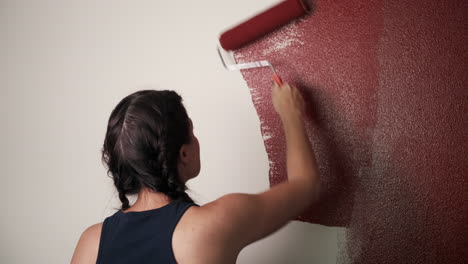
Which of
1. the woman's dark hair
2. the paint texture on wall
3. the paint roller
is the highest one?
the paint roller

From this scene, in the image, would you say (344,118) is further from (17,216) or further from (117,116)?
(17,216)

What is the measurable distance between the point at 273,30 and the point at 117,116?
49cm

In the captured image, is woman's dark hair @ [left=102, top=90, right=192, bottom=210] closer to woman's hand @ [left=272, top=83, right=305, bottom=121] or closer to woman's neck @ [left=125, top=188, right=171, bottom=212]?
woman's neck @ [left=125, top=188, right=171, bottom=212]

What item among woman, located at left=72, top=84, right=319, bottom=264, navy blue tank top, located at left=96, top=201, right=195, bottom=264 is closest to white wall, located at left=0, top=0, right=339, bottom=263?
woman, located at left=72, top=84, right=319, bottom=264

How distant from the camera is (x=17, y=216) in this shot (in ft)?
5.02

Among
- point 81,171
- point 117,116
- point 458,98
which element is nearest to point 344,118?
point 458,98

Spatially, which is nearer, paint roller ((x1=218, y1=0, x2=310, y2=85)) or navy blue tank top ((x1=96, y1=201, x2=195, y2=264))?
navy blue tank top ((x1=96, y1=201, x2=195, y2=264))

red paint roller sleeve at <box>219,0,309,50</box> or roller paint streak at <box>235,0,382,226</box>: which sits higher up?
red paint roller sleeve at <box>219,0,309,50</box>

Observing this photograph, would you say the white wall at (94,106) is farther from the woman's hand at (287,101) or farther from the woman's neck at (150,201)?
the woman's neck at (150,201)

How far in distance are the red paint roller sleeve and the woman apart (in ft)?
0.97

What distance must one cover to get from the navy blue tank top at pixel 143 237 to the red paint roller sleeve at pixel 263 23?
1.62 ft

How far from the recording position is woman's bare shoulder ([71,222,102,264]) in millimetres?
891

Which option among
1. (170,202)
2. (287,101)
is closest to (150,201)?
(170,202)

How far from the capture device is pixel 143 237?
2.66ft
